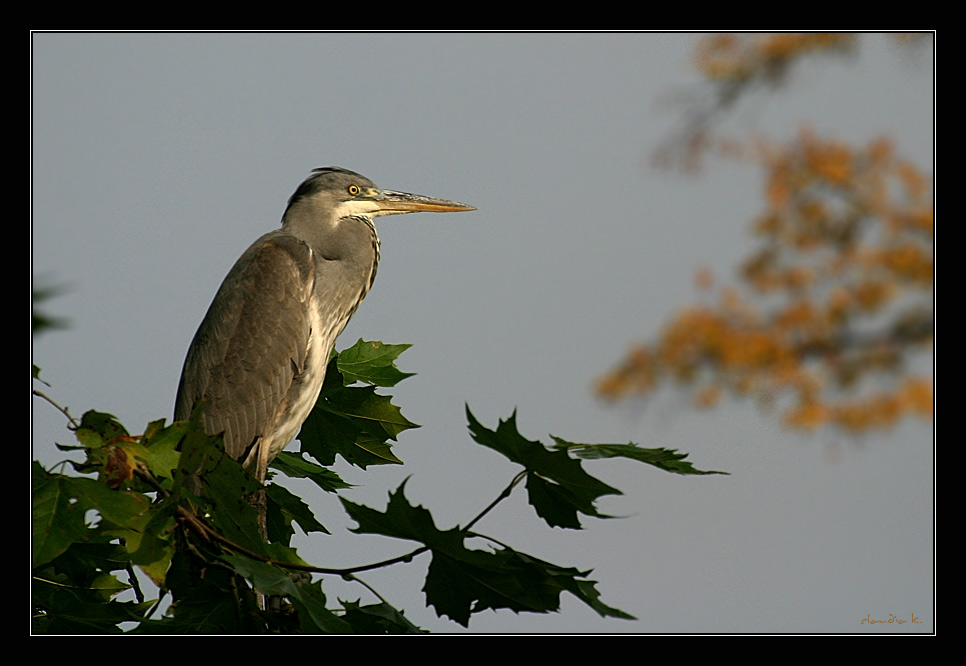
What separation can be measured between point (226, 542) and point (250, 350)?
103 cm

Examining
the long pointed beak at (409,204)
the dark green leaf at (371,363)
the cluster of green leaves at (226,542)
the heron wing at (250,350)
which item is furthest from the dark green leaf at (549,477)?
the long pointed beak at (409,204)

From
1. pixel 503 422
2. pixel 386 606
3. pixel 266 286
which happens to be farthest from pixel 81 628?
pixel 266 286

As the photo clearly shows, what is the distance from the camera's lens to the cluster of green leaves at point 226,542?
0.98 m

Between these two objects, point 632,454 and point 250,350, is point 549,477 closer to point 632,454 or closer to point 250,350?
point 632,454

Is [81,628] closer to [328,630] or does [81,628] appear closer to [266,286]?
[328,630]

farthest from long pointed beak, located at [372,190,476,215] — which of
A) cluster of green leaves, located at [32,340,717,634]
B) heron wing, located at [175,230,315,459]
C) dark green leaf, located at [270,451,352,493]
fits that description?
cluster of green leaves, located at [32,340,717,634]

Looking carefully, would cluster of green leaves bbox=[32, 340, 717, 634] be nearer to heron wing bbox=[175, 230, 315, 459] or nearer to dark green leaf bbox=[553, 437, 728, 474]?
dark green leaf bbox=[553, 437, 728, 474]

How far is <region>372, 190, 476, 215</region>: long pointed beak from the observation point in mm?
2350

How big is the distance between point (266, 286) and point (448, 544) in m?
1.18

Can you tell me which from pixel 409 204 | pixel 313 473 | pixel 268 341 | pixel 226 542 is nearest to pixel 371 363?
pixel 313 473

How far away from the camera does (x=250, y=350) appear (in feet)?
6.61

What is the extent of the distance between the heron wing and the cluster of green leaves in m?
0.82

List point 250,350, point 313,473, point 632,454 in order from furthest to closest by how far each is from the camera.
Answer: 1. point 250,350
2. point 313,473
3. point 632,454

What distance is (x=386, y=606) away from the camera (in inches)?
45.1
